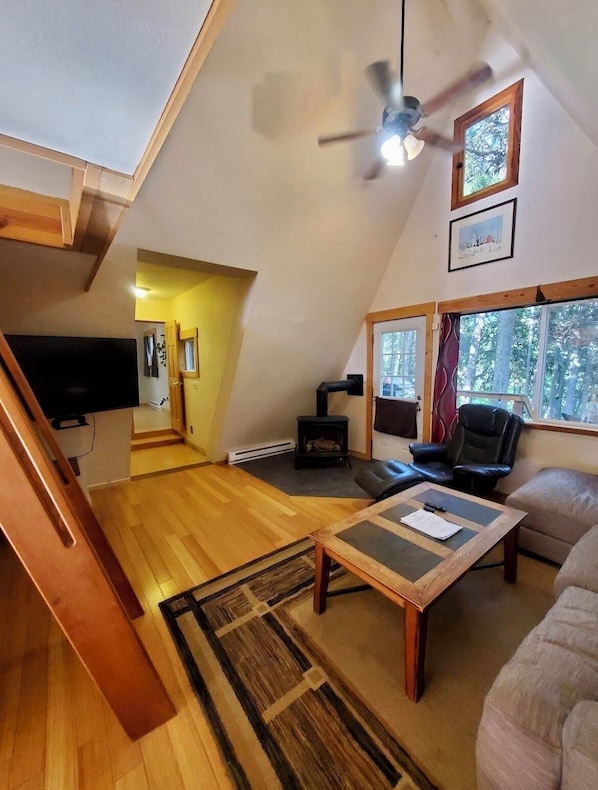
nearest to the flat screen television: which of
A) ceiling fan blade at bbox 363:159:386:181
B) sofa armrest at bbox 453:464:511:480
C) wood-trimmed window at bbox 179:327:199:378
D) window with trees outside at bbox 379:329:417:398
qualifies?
wood-trimmed window at bbox 179:327:199:378

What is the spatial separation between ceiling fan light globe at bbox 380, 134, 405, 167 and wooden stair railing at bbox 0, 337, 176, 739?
2.20m

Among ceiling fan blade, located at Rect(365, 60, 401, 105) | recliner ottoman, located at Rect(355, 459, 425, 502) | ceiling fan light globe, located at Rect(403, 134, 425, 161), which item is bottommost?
recliner ottoman, located at Rect(355, 459, 425, 502)

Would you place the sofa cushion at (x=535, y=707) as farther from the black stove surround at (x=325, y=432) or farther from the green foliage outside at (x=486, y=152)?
the green foliage outside at (x=486, y=152)

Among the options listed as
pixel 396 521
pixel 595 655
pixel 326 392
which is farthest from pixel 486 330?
pixel 595 655

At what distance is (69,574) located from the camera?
1.10 meters

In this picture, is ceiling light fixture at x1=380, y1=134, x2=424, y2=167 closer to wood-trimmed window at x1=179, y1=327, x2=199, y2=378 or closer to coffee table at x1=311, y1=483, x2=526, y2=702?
coffee table at x1=311, y1=483, x2=526, y2=702

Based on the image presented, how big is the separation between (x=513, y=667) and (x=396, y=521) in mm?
861

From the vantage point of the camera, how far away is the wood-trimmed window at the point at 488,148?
290cm

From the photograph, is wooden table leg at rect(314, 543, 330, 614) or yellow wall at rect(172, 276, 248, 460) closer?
wooden table leg at rect(314, 543, 330, 614)

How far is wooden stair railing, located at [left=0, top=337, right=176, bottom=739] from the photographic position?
1019 mm

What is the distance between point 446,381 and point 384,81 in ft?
8.76

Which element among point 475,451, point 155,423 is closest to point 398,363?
point 475,451

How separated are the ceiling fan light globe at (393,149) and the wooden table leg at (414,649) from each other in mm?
2365

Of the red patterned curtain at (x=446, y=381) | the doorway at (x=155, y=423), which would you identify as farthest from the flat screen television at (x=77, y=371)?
the red patterned curtain at (x=446, y=381)
